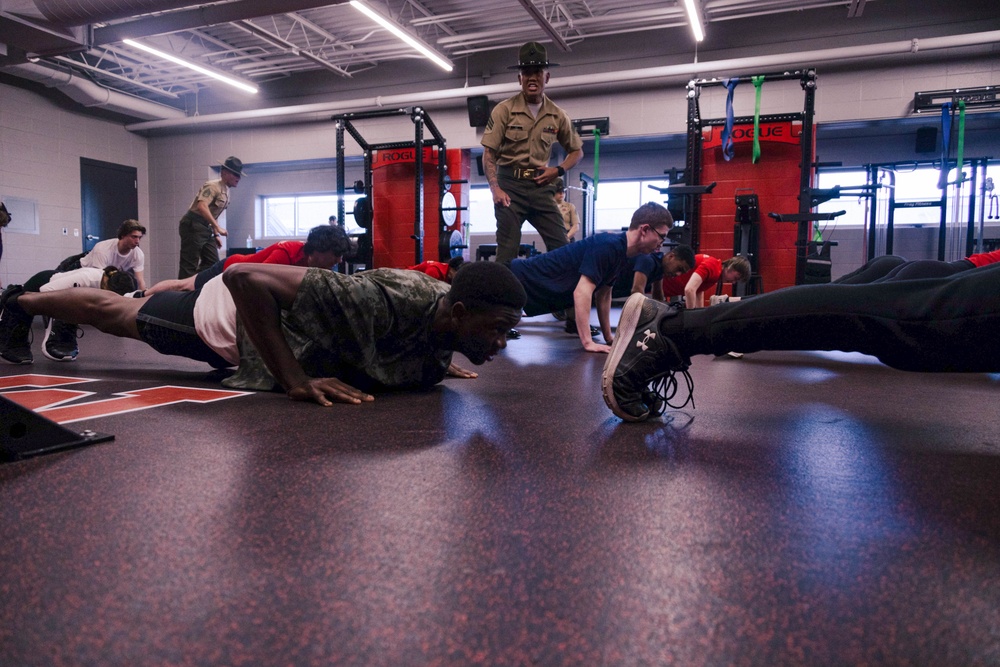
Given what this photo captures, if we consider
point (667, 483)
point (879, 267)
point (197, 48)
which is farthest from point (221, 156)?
point (667, 483)

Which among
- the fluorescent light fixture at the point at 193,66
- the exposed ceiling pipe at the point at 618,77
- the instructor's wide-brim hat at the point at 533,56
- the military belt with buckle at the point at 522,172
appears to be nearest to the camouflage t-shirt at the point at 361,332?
the military belt with buckle at the point at 522,172

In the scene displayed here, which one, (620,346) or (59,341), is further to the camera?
(59,341)

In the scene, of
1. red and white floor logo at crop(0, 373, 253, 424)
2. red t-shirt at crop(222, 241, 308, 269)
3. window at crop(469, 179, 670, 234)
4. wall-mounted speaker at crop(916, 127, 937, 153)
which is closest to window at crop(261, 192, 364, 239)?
window at crop(469, 179, 670, 234)

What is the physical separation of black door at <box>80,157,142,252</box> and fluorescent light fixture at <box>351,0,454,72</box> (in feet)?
18.6

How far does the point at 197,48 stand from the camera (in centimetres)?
965

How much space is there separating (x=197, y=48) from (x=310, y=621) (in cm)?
1096

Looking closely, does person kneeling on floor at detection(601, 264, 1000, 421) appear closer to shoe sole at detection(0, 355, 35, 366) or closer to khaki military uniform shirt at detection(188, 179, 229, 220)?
shoe sole at detection(0, 355, 35, 366)

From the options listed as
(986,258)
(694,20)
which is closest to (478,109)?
(694,20)

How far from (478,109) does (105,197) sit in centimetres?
657

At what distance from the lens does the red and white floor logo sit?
174 centimetres

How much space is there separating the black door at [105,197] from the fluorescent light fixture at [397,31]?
5.68m

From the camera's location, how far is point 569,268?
3471 mm

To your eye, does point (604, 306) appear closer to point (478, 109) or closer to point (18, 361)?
point (18, 361)

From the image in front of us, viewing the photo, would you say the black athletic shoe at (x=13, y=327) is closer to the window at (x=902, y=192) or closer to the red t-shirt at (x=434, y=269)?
the red t-shirt at (x=434, y=269)
